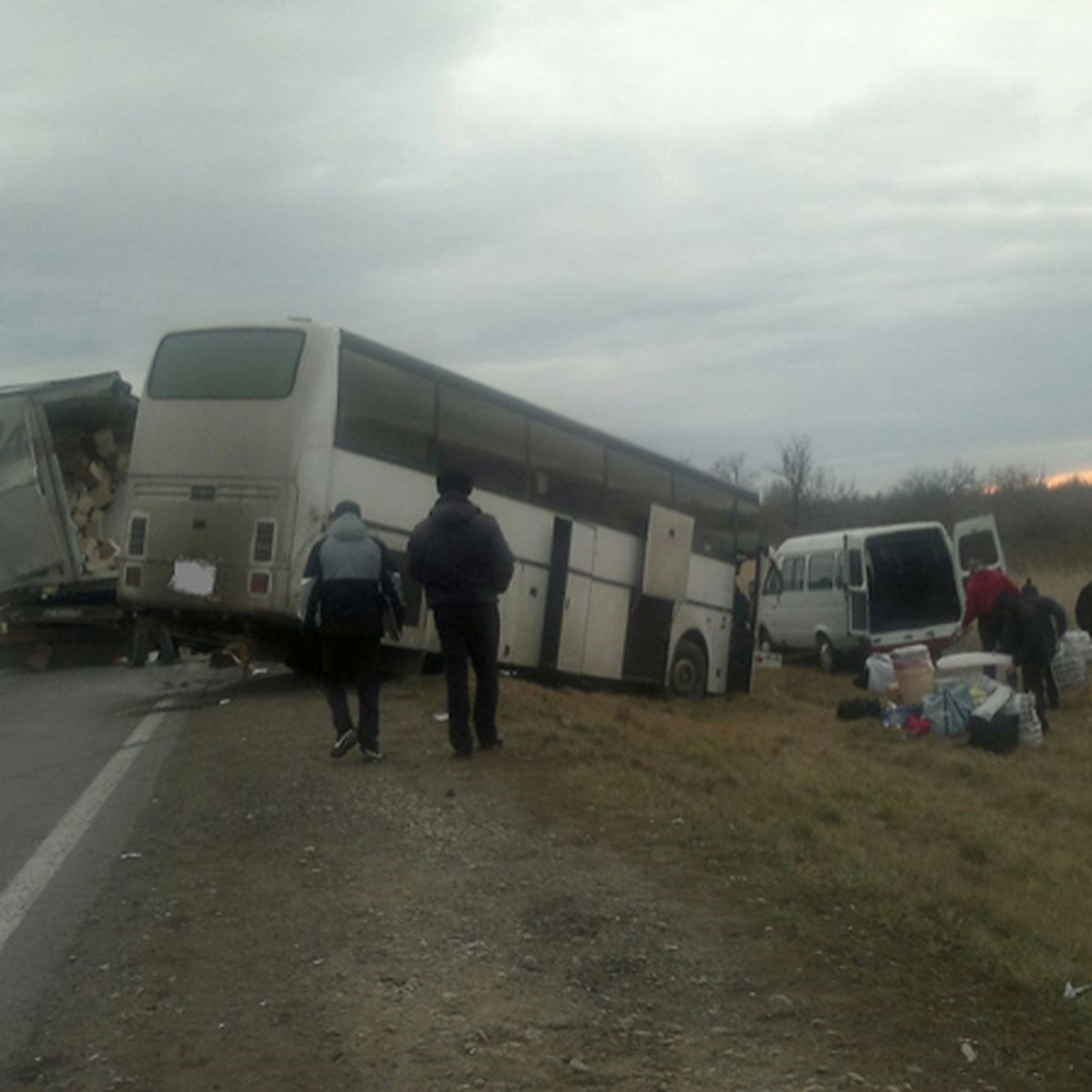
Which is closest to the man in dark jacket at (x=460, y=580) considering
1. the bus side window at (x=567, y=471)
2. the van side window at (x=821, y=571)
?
the bus side window at (x=567, y=471)

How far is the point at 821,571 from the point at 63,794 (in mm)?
20208

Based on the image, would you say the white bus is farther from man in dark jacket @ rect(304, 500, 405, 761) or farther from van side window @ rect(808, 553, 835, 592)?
van side window @ rect(808, 553, 835, 592)

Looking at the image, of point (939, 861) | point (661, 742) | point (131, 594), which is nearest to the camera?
point (939, 861)

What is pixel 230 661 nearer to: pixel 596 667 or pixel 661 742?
pixel 596 667

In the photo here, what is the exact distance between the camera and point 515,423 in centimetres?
1736

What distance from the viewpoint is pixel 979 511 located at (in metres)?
68.2

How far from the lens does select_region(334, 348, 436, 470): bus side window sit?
15000mm

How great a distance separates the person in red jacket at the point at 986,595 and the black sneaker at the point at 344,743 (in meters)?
9.84

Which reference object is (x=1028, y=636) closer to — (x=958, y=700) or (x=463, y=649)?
(x=958, y=700)

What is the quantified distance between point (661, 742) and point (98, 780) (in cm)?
455

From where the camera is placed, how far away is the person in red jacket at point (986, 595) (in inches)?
727

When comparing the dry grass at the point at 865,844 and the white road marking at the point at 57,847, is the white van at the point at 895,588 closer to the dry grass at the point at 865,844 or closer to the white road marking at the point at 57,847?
the dry grass at the point at 865,844

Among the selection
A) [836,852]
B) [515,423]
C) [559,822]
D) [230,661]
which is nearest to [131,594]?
[230,661]

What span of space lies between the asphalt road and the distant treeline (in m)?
33.2
